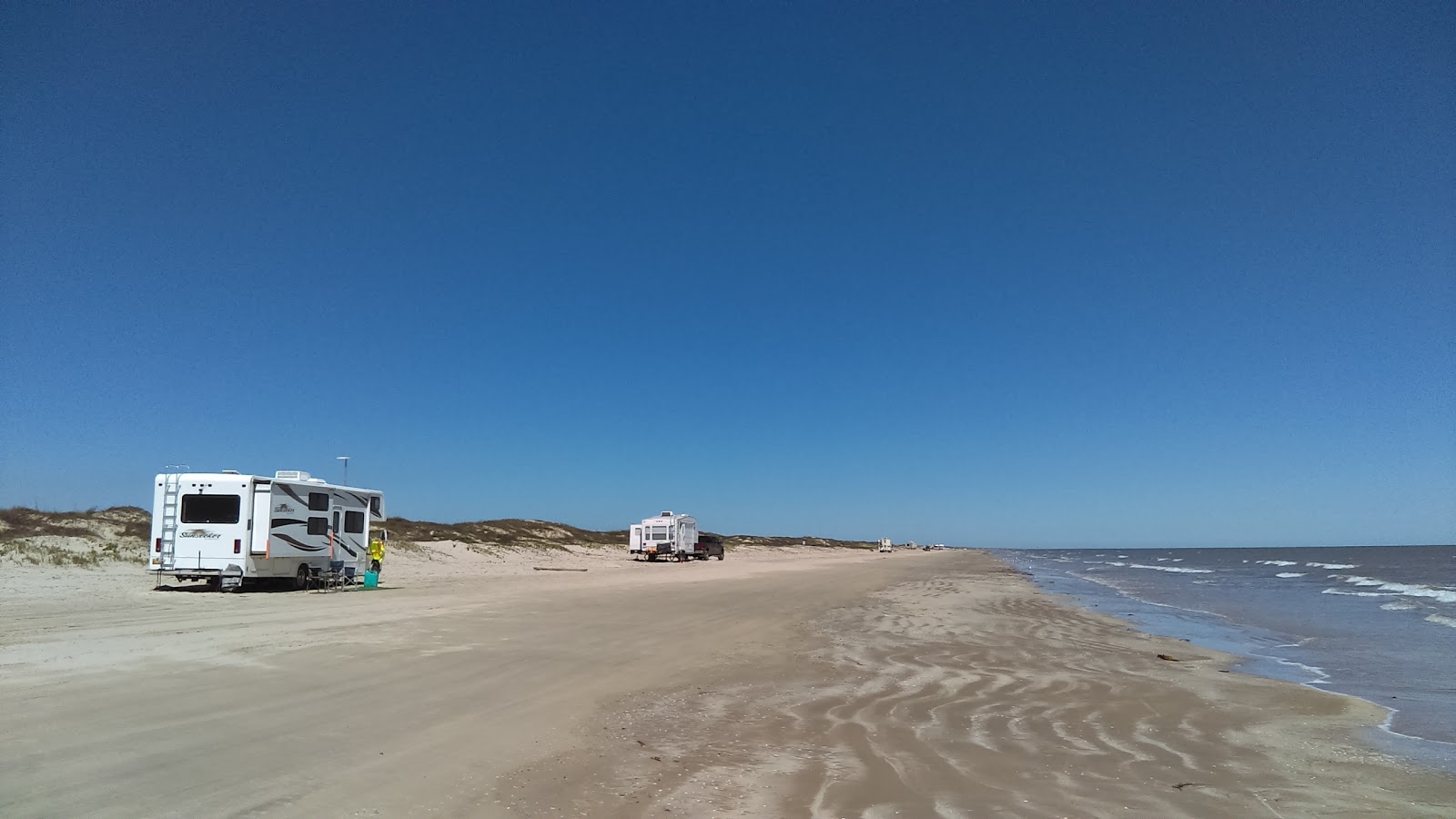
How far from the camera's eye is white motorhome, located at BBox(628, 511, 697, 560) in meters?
54.8

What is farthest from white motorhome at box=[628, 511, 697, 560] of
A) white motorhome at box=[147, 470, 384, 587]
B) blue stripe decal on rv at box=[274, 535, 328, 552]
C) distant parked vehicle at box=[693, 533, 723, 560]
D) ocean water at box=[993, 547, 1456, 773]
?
white motorhome at box=[147, 470, 384, 587]

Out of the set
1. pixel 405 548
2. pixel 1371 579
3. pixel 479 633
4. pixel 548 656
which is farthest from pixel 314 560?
pixel 1371 579

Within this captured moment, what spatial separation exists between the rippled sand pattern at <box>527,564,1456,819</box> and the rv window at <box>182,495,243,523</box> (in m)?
16.0

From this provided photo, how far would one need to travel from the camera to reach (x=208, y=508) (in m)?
20.8

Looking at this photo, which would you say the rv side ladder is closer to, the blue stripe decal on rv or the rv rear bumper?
the rv rear bumper

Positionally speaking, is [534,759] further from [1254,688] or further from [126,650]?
[1254,688]

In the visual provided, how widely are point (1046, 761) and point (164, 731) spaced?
720 centimetres

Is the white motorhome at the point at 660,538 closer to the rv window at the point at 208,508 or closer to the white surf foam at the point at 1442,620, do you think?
the rv window at the point at 208,508

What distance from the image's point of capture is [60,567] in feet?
77.3

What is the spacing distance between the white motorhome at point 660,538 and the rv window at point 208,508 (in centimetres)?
3510

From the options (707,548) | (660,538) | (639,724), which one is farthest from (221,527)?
(707,548)

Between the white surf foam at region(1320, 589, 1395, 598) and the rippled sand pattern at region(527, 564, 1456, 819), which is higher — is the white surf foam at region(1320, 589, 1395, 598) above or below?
below

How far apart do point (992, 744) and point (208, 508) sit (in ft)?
67.4

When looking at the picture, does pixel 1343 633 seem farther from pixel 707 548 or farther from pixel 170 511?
pixel 707 548
